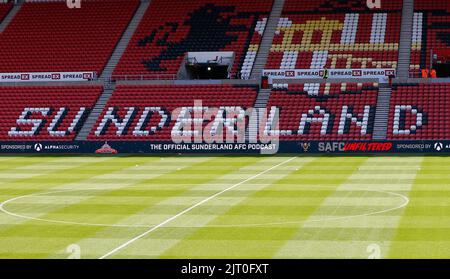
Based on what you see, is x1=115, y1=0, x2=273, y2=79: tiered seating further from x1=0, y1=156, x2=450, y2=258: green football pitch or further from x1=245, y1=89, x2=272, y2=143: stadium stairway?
x1=0, y1=156, x2=450, y2=258: green football pitch

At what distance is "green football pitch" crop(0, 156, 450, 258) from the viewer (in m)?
18.8

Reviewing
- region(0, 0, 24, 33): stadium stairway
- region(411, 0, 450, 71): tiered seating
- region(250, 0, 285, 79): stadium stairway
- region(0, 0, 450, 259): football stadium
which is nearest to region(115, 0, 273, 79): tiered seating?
region(0, 0, 450, 259): football stadium

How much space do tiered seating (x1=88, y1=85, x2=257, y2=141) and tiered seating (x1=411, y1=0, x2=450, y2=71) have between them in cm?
1307

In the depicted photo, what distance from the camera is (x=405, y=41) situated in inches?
2409

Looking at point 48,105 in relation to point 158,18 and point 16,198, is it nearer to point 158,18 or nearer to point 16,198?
point 158,18

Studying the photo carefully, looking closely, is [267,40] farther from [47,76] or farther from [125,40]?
[47,76]

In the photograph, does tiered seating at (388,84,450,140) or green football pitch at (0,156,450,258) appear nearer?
green football pitch at (0,156,450,258)

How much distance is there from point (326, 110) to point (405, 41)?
37.0 ft

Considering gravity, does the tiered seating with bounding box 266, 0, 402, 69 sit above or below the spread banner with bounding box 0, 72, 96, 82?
above

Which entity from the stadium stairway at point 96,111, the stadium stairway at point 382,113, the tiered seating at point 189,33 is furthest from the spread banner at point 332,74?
the stadium stairway at point 96,111

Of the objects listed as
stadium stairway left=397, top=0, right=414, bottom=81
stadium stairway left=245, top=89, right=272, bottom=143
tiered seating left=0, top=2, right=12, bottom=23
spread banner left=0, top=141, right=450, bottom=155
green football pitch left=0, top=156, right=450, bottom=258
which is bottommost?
green football pitch left=0, top=156, right=450, bottom=258

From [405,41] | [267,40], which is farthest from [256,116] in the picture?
[405,41]

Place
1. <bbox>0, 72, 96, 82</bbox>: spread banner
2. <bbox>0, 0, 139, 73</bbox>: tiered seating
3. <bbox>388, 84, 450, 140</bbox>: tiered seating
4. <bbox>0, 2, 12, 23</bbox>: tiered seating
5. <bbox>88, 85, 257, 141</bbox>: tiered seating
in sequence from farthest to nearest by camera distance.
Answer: <bbox>0, 2, 12, 23</bbox>: tiered seating, <bbox>0, 0, 139, 73</bbox>: tiered seating, <bbox>0, 72, 96, 82</bbox>: spread banner, <bbox>88, 85, 257, 141</bbox>: tiered seating, <bbox>388, 84, 450, 140</bbox>: tiered seating
